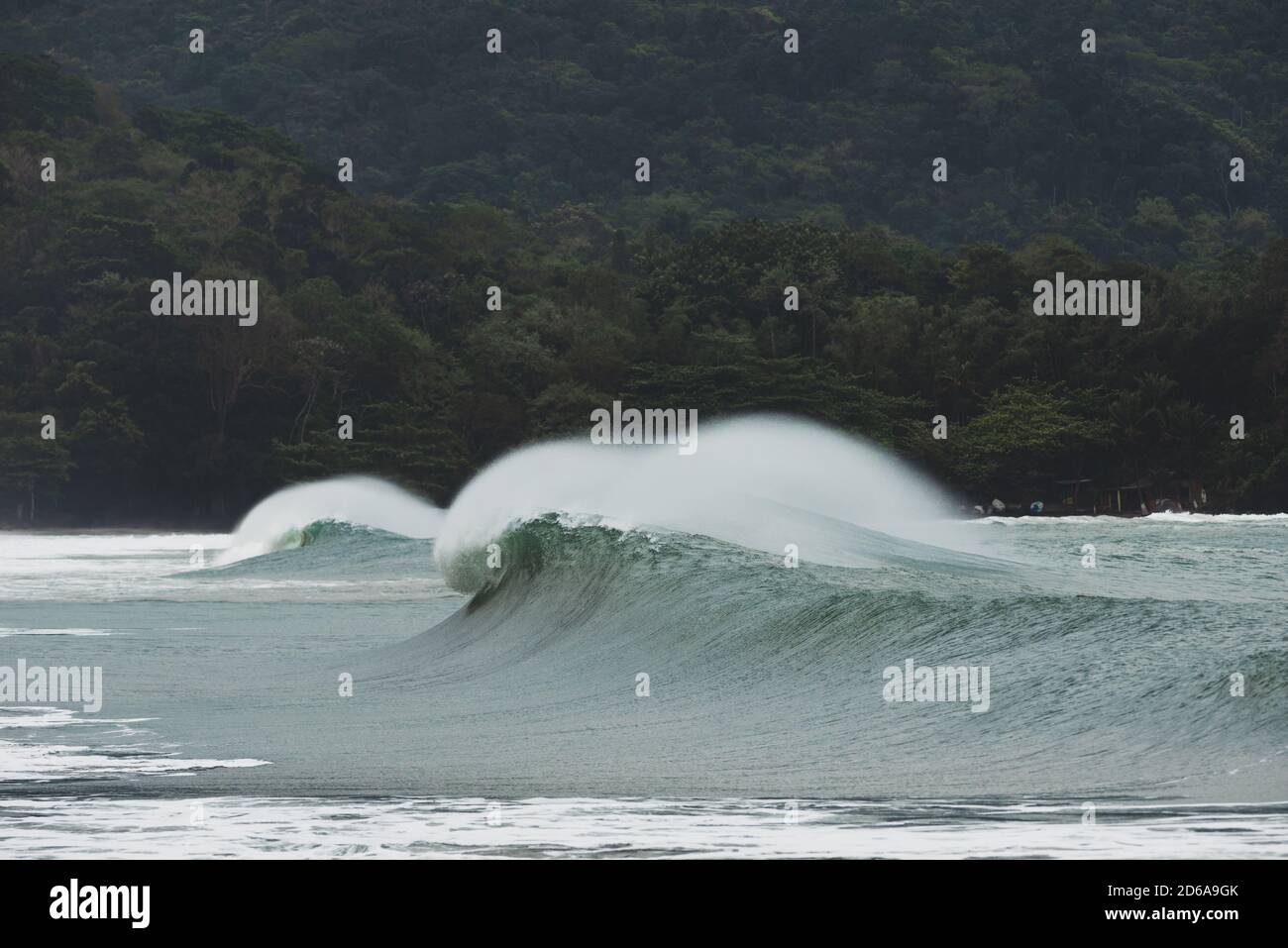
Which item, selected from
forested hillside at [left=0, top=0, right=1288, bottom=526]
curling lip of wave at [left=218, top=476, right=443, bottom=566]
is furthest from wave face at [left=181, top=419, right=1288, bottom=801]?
forested hillside at [left=0, top=0, right=1288, bottom=526]

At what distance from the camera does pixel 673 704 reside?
14.3m

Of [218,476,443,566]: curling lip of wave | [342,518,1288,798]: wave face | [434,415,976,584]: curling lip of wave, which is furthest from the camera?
[218,476,443,566]: curling lip of wave

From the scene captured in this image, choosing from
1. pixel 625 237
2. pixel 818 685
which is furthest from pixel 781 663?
pixel 625 237

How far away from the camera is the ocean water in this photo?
912cm

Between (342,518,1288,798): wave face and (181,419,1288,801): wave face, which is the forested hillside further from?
(342,518,1288,798): wave face

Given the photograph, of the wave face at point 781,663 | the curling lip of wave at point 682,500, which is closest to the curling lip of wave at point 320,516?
the curling lip of wave at point 682,500

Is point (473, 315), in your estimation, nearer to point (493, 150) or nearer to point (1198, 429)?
point (1198, 429)

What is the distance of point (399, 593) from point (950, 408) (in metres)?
51.1

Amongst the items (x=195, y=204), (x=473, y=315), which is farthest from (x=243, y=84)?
(x=473, y=315)

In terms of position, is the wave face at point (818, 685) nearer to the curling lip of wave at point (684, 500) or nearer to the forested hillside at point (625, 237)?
the curling lip of wave at point (684, 500)

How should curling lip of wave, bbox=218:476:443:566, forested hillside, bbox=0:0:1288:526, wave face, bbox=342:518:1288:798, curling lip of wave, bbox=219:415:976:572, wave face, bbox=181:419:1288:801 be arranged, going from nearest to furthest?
1. wave face, bbox=342:518:1288:798
2. wave face, bbox=181:419:1288:801
3. curling lip of wave, bbox=219:415:976:572
4. curling lip of wave, bbox=218:476:443:566
5. forested hillside, bbox=0:0:1288:526

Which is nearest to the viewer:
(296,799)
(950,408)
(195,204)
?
(296,799)
